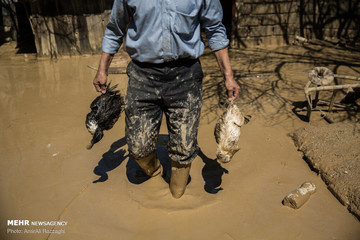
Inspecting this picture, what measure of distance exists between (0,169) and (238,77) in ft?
14.9

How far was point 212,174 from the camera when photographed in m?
3.32

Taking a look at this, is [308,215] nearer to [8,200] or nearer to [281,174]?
[281,174]

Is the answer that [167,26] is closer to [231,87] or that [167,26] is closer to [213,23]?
[213,23]

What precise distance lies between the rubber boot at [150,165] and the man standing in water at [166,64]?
5.2 inches

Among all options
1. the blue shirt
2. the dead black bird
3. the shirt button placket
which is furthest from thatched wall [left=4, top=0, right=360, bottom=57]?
the shirt button placket


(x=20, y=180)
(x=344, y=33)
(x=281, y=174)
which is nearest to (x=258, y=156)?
(x=281, y=174)

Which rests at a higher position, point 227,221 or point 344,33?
point 344,33

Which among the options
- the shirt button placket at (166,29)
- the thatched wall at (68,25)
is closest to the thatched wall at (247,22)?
the thatched wall at (68,25)

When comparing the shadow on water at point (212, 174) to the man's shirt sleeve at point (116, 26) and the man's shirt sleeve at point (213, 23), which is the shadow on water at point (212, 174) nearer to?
the man's shirt sleeve at point (213, 23)

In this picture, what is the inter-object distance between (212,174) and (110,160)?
1.19 metres

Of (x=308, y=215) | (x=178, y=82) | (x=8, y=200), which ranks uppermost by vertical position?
(x=178, y=82)

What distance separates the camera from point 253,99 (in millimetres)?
5133

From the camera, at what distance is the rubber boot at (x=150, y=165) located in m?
2.89

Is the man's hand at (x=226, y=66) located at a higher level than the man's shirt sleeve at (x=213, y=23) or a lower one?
lower
